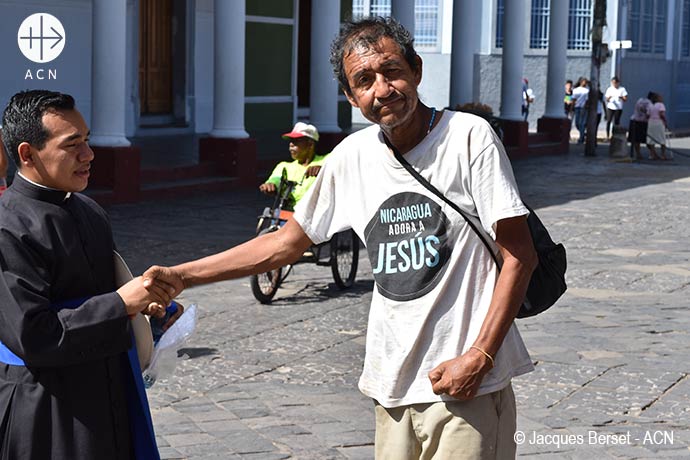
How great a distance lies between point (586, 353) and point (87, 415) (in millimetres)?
5015

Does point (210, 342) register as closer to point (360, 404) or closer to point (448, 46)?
point (360, 404)

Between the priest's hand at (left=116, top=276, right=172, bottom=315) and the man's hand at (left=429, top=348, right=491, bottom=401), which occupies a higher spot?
the priest's hand at (left=116, top=276, right=172, bottom=315)

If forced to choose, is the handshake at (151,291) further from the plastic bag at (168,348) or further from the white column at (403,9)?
the white column at (403,9)

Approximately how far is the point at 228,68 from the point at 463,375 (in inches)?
544

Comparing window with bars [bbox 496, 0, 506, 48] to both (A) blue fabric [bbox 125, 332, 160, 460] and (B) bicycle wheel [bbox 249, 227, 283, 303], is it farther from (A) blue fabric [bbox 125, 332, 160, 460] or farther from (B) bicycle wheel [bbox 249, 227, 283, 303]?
(A) blue fabric [bbox 125, 332, 160, 460]

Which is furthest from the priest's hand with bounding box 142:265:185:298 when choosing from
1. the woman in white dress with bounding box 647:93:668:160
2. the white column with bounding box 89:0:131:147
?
the woman in white dress with bounding box 647:93:668:160

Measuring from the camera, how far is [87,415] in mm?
3158

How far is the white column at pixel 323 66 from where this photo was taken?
18.5 metres

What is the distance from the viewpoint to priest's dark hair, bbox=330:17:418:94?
3305 millimetres

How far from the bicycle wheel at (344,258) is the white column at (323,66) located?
29.5 feet

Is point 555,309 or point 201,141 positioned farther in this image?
point 201,141

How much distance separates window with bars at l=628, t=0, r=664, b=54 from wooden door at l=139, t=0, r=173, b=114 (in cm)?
1770

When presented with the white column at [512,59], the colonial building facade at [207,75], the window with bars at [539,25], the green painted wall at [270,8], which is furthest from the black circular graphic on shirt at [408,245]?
the window with bars at [539,25]

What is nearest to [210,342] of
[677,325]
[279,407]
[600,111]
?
[279,407]
